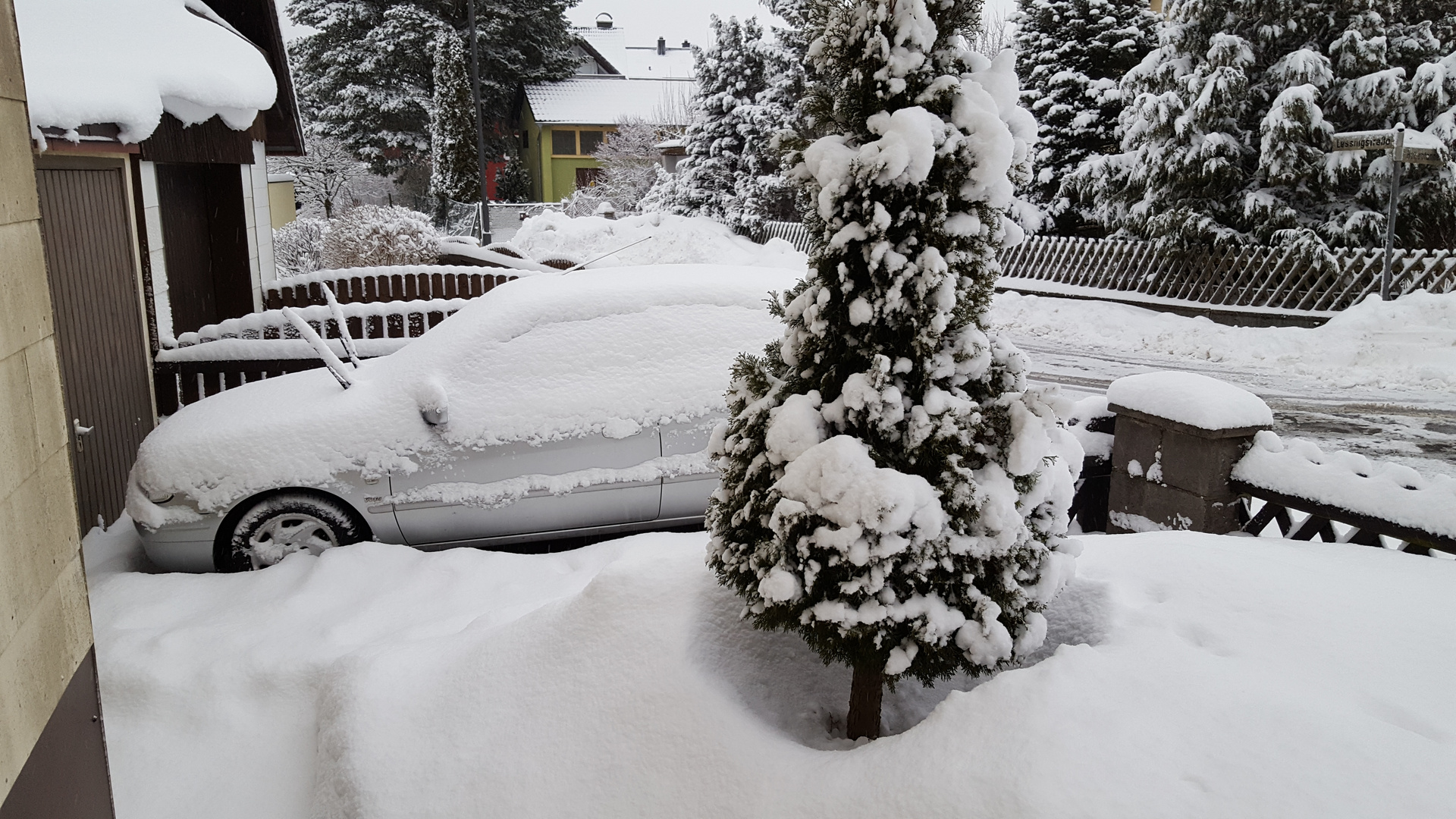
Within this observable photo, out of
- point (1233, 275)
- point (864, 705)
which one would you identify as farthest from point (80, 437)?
point (1233, 275)

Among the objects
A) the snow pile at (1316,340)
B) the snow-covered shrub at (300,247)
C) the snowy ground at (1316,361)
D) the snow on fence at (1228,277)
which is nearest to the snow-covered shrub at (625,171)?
the snow-covered shrub at (300,247)

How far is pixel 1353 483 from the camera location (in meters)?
4.06

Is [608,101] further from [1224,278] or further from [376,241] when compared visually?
[1224,278]

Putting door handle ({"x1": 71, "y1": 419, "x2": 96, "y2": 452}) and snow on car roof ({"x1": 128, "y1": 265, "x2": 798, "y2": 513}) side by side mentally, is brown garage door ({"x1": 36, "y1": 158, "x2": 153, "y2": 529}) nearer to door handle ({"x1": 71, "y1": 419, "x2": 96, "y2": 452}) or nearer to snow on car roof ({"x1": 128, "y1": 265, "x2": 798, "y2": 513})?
door handle ({"x1": 71, "y1": 419, "x2": 96, "y2": 452})

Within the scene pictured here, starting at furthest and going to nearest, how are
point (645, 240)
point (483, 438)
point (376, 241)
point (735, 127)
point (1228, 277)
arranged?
point (735, 127) < point (645, 240) < point (376, 241) < point (1228, 277) < point (483, 438)

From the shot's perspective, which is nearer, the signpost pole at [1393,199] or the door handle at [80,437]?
the door handle at [80,437]

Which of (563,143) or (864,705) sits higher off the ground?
(563,143)

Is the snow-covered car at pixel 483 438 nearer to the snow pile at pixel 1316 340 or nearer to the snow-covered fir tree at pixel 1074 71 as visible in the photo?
the snow pile at pixel 1316 340

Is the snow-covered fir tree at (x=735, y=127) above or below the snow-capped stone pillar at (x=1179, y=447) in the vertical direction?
above

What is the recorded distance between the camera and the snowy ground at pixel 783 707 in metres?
2.06

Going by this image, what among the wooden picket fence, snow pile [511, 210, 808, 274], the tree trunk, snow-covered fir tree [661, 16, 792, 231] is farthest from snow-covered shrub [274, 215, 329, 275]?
the tree trunk

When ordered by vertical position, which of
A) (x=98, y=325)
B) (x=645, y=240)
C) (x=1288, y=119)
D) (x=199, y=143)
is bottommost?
(x=98, y=325)

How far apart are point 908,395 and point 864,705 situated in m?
0.95

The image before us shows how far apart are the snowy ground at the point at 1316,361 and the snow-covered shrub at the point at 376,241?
9484mm
